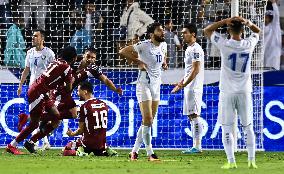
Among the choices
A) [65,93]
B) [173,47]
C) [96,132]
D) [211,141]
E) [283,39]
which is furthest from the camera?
[283,39]

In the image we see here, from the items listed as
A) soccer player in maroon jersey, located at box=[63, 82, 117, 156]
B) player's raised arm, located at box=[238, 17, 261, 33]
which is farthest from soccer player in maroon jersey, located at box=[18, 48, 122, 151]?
player's raised arm, located at box=[238, 17, 261, 33]

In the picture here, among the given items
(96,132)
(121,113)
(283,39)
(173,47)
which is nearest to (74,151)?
(96,132)

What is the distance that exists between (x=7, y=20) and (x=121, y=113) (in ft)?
12.5

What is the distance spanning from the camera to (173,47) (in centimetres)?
2281

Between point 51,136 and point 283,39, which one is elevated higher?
point 283,39

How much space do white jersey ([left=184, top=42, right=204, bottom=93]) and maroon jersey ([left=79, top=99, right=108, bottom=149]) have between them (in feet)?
6.62

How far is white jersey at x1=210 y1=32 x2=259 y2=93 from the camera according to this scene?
14453 millimetres

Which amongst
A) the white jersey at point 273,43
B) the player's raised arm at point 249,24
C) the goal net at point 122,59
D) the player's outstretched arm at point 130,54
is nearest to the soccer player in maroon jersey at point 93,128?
the player's outstretched arm at point 130,54

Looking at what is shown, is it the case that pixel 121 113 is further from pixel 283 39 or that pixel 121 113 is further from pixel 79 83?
pixel 283 39

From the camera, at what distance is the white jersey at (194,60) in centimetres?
1897

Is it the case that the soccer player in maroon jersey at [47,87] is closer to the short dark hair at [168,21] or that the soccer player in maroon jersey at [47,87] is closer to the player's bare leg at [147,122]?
the player's bare leg at [147,122]

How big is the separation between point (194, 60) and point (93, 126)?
2.52 metres

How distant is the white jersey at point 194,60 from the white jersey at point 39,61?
3.02 m

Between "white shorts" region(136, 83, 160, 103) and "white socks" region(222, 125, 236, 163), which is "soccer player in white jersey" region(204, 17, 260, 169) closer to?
"white socks" region(222, 125, 236, 163)
